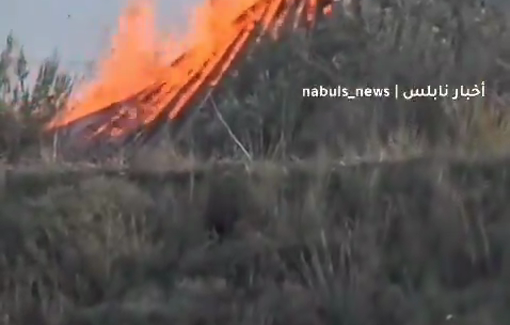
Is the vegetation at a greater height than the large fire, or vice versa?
the large fire

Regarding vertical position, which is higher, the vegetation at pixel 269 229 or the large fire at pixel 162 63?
the large fire at pixel 162 63

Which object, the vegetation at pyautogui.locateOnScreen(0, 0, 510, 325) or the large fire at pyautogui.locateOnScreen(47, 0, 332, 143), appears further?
the large fire at pyautogui.locateOnScreen(47, 0, 332, 143)

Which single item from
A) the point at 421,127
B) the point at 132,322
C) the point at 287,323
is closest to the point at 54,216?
the point at 132,322

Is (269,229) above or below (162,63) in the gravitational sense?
below

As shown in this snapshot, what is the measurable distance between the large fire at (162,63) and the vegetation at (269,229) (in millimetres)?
1092

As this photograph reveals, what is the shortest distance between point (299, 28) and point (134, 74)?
219 cm

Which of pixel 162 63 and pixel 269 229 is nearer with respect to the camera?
pixel 269 229

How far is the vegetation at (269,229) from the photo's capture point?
31.1 ft

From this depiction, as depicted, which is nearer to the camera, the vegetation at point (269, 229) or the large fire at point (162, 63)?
the vegetation at point (269, 229)

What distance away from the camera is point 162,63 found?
15703mm

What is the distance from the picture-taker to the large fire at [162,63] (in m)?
15.2

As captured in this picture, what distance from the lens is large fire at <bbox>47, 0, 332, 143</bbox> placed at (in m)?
15.2

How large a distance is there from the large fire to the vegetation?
1092 mm

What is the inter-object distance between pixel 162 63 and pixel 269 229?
5505 mm
